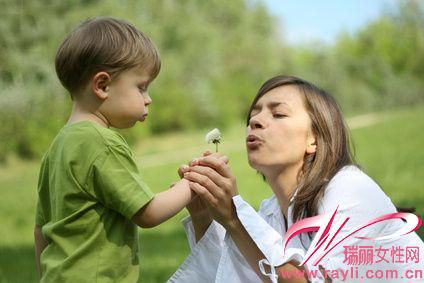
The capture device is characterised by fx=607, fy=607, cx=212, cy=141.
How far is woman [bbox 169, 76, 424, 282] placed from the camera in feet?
9.34

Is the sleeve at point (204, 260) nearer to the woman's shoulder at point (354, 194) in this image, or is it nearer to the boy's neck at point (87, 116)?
the woman's shoulder at point (354, 194)

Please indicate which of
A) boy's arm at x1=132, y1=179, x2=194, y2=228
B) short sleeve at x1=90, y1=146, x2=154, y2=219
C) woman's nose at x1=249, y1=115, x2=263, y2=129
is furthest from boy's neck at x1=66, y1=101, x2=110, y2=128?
woman's nose at x1=249, y1=115, x2=263, y2=129

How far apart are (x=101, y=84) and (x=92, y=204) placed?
0.55 metres

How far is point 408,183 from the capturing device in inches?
494

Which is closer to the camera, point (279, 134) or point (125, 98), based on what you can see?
point (125, 98)

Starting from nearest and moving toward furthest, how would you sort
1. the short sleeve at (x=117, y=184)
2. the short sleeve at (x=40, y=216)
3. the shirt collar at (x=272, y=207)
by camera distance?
the short sleeve at (x=117, y=184)
the short sleeve at (x=40, y=216)
the shirt collar at (x=272, y=207)

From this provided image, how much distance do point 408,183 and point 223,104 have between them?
21669 mm

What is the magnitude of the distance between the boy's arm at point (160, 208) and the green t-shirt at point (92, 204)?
0.04 metres

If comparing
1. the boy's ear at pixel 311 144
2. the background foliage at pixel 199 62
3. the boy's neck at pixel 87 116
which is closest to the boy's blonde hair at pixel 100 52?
the boy's neck at pixel 87 116

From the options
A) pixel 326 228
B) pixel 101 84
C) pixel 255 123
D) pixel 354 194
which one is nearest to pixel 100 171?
pixel 101 84

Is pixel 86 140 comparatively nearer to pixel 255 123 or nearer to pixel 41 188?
pixel 41 188

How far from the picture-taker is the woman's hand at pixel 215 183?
9.29ft

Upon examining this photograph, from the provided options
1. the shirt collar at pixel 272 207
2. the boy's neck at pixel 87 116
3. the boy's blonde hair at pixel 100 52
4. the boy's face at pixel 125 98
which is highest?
the boy's blonde hair at pixel 100 52

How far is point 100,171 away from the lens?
8.52 ft
